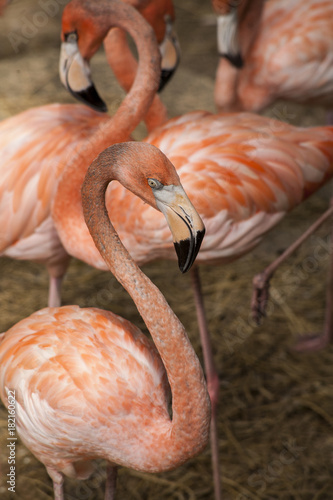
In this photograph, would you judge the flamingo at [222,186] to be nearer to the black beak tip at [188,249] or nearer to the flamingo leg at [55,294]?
the flamingo leg at [55,294]

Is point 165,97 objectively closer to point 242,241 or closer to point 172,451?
point 242,241

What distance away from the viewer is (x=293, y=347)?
10.6 feet

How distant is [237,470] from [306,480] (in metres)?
0.28

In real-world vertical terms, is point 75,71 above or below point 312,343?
above

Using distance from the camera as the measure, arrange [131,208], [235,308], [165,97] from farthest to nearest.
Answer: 1. [165,97]
2. [235,308]
3. [131,208]

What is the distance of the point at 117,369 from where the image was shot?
5.88 ft

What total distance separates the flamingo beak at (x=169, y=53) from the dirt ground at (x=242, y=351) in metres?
1.42

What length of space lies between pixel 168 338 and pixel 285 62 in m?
2.01

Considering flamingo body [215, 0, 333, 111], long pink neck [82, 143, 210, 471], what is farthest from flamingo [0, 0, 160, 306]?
flamingo body [215, 0, 333, 111]

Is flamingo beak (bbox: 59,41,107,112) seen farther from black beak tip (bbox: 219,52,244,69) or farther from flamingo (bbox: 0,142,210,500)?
black beak tip (bbox: 219,52,244,69)

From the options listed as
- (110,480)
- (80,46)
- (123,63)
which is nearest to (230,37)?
(123,63)

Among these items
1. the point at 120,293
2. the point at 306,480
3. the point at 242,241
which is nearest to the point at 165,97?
the point at 120,293

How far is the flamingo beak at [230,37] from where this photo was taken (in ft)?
9.51

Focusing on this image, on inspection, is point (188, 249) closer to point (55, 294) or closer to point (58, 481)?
point (58, 481)
